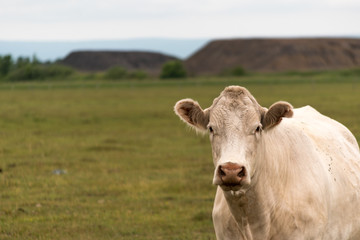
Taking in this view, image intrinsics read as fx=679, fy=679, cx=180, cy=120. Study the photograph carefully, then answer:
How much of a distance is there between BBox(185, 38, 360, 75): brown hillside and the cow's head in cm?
12881

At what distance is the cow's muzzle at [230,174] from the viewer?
5539 mm

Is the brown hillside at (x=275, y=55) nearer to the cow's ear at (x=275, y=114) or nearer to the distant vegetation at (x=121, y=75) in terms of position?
the distant vegetation at (x=121, y=75)

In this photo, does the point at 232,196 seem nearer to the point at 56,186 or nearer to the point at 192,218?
the point at 192,218

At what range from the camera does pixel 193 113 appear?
6.50 meters

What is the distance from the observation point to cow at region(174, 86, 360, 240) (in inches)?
235

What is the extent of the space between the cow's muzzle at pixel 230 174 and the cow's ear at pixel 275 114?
80 cm

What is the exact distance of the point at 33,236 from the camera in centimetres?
1074

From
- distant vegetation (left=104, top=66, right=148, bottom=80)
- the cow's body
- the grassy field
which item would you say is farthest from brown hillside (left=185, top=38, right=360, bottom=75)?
the cow's body

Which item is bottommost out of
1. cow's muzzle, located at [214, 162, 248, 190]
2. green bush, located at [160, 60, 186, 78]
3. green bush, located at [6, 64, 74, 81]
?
green bush, located at [160, 60, 186, 78]

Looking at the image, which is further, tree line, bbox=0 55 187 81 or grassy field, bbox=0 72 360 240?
tree line, bbox=0 55 187 81

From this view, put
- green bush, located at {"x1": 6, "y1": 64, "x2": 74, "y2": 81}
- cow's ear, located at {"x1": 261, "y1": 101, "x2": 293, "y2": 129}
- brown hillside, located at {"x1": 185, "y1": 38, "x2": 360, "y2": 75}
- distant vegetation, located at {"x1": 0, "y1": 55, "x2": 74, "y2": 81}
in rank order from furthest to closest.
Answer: brown hillside, located at {"x1": 185, "y1": 38, "x2": 360, "y2": 75} → green bush, located at {"x1": 6, "y1": 64, "x2": 74, "y2": 81} → distant vegetation, located at {"x1": 0, "y1": 55, "x2": 74, "y2": 81} → cow's ear, located at {"x1": 261, "y1": 101, "x2": 293, "y2": 129}

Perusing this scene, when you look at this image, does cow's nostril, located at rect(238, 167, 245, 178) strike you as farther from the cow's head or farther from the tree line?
the tree line

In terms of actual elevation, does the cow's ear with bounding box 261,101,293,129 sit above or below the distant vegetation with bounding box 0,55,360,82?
above

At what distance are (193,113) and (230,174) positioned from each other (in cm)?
113
